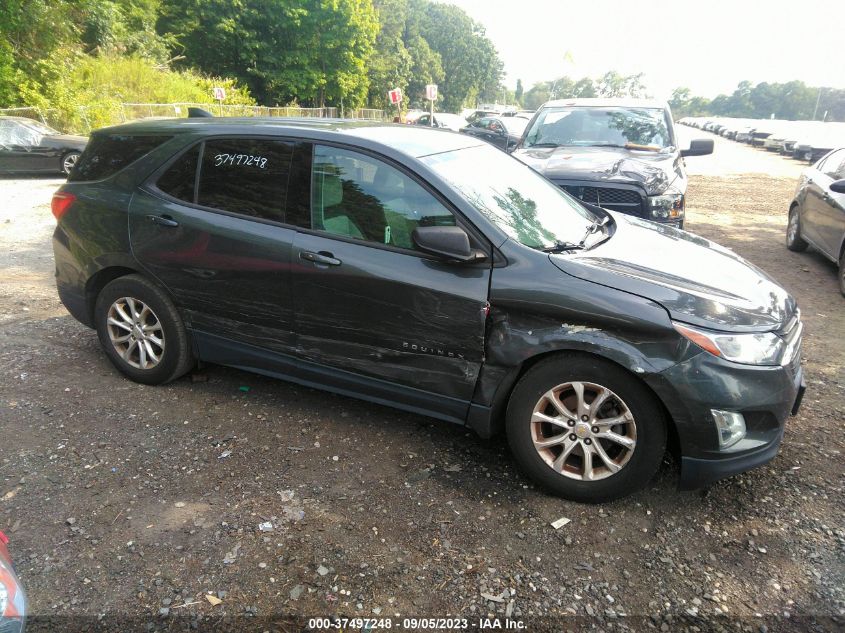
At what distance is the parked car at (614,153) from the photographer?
5996 millimetres

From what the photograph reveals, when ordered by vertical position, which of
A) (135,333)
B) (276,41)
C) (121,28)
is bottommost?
(135,333)

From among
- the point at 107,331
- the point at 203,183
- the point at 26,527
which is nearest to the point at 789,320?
the point at 203,183

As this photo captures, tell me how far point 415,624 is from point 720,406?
5.32 feet

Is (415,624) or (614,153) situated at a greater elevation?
(614,153)

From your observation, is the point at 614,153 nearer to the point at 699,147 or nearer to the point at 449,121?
the point at 699,147

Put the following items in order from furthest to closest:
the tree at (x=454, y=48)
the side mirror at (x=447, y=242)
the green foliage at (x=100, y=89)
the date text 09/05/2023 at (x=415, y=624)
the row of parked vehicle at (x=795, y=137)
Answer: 1. the tree at (x=454, y=48)
2. the row of parked vehicle at (x=795, y=137)
3. the green foliage at (x=100, y=89)
4. the side mirror at (x=447, y=242)
5. the date text 09/05/2023 at (x=415, y=624)

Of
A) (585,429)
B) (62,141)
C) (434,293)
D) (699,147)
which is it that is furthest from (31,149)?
(585,429)

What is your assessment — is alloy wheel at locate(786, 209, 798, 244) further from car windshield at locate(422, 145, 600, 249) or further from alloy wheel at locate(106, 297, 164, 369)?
alloy wheel at locate(106, 297, 164, 369)

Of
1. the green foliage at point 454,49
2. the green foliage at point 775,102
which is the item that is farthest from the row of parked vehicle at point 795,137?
the green foliage at point 454,49

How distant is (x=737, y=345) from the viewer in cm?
273

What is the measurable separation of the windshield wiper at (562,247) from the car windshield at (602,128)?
4174 mm

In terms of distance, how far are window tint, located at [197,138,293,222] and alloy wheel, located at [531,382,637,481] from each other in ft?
6.07

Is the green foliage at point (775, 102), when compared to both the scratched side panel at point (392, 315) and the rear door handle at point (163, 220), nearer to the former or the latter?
the scratched side panel at point (392, 315)

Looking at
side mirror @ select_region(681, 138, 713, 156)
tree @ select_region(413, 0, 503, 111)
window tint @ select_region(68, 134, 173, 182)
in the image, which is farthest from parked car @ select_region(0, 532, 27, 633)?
tree @ select_region(413, 0, 503, 111)
